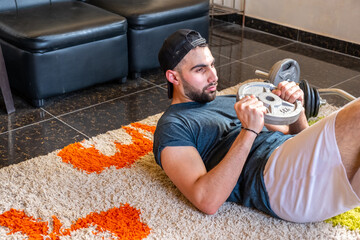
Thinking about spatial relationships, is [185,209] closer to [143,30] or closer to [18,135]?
[18,135]

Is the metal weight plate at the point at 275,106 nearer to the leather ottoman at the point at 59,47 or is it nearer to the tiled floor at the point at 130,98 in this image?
the tiled floor at the point at 130,98

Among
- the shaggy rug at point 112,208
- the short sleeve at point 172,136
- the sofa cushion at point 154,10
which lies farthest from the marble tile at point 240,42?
the short sleeve at point 172,136

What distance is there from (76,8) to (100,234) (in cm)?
182

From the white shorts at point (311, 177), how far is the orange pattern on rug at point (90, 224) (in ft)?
1.64

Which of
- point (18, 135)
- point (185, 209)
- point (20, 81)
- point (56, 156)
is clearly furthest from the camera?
point (20, 81)

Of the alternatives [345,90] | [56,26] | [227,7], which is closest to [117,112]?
[56,26]

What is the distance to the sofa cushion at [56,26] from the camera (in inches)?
103

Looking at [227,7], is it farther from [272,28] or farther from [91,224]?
[91,224]

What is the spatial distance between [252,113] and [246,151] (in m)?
0.13

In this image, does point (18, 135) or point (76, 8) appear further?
point (76, 8)

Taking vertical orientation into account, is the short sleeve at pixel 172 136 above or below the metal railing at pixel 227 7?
above

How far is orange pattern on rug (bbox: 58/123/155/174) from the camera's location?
2.15m

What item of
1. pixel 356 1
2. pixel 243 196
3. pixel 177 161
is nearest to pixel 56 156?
pixel 177 161

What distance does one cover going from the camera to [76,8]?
10.1ft
